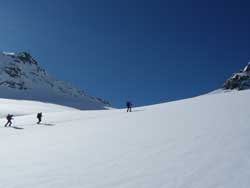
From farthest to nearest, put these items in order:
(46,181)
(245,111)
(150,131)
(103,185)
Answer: (245,111)
(150,131)
(46,181)
(103,185)

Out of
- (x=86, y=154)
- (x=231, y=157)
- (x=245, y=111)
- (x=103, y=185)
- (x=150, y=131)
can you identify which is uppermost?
(x=245, y=111)

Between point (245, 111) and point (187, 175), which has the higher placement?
point (245, 111)

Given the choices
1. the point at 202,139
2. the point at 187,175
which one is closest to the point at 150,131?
the point at 202,139

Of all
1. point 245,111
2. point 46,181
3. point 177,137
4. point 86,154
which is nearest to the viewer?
point 46,181

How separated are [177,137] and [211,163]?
14.3 feet

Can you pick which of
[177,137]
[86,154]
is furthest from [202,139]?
[86,154]

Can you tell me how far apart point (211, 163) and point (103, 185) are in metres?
2.97

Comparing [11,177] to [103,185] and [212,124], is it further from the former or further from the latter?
[212,124]

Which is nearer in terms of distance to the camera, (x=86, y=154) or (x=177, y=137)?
(x=86, y=154)

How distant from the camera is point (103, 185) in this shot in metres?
8.09

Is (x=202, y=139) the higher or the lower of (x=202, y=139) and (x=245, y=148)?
the higher

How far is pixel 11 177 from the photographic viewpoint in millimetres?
9250

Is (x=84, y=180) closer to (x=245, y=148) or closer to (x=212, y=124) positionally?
(x=245, y=148)

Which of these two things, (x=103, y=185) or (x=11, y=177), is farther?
(x=11, y=177)
